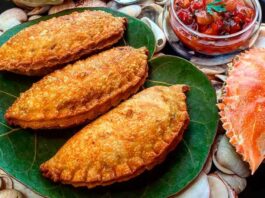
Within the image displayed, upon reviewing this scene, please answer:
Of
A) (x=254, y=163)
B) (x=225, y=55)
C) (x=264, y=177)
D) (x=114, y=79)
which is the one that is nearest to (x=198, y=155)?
(x=254, y=163)

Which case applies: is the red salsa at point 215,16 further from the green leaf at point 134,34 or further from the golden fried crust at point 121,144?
the golden fried crust at point 121,144

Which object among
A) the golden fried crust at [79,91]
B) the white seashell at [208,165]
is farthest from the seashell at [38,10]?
the white seashell at [208,165]

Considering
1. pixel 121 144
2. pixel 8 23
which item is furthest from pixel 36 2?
pixel 121 144

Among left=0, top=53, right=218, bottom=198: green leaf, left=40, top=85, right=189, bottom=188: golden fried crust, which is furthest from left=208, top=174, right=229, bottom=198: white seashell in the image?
left=40, top=85, right=189, bottom=188: golden fried crust

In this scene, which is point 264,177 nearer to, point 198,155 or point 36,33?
point 198,155

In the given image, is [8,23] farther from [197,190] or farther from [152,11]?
[197,190]
